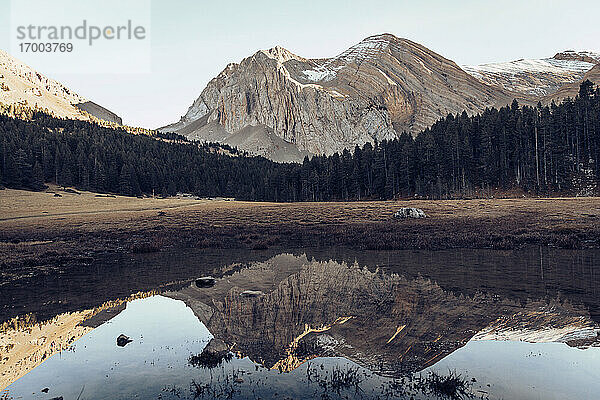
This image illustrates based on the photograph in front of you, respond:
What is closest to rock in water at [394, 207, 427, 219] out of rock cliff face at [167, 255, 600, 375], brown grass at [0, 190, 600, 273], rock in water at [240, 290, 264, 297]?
brown grass at [0, 190, 600, 273]

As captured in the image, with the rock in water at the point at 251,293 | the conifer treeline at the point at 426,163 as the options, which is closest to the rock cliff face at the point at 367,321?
the rock in water at the point at 251,293

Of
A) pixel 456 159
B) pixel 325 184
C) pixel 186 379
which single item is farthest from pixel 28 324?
pixel 325 184

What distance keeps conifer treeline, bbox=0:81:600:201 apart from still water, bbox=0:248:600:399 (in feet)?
271

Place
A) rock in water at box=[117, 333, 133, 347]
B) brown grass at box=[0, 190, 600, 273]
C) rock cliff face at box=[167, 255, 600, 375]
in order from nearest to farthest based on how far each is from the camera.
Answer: rock cliff face at box=[167, 255, 600, 375]
rock in water at box=[117, 333, 133, 347]
brown grass at box=[0, 190, 600, 273]

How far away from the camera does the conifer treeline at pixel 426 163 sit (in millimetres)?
89125

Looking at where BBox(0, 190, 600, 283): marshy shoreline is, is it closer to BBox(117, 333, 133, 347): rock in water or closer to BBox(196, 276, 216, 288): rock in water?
BBox(196, 276, 216, 288): rock in water

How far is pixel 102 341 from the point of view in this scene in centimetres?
1093

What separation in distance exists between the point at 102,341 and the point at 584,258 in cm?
2561

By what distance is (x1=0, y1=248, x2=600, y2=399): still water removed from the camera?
26.2 ft

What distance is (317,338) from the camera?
416 inches

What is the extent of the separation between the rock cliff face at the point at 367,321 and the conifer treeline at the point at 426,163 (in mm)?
85360

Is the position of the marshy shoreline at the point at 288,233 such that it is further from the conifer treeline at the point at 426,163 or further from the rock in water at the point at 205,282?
the conifer treeline at the point at 426,163

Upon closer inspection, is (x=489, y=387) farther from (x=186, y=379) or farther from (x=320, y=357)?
(x=186, y=379)

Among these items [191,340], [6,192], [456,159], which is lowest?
[191,340]
